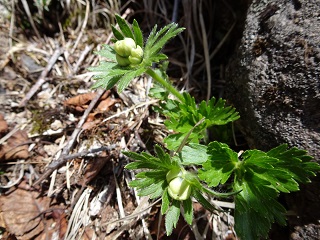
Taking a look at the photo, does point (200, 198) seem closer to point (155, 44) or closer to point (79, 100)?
point (155, 44)

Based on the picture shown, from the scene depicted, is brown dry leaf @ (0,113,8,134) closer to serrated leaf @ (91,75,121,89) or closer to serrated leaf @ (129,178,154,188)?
serrated leaf @ (91,75,121,89)

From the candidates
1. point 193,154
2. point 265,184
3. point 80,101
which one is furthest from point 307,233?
point 80,101

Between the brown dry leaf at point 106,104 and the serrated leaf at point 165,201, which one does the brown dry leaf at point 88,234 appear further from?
the brown dry leaf at point 106,104

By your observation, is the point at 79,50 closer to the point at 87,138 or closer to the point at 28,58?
the point at 28,58

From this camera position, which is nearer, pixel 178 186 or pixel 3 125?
pixel 178 186

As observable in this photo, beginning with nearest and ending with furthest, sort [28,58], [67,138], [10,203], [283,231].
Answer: [283,231] → [10,203] → [67,138] → [28,58]

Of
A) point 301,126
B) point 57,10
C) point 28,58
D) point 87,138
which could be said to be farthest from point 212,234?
point 57,10
